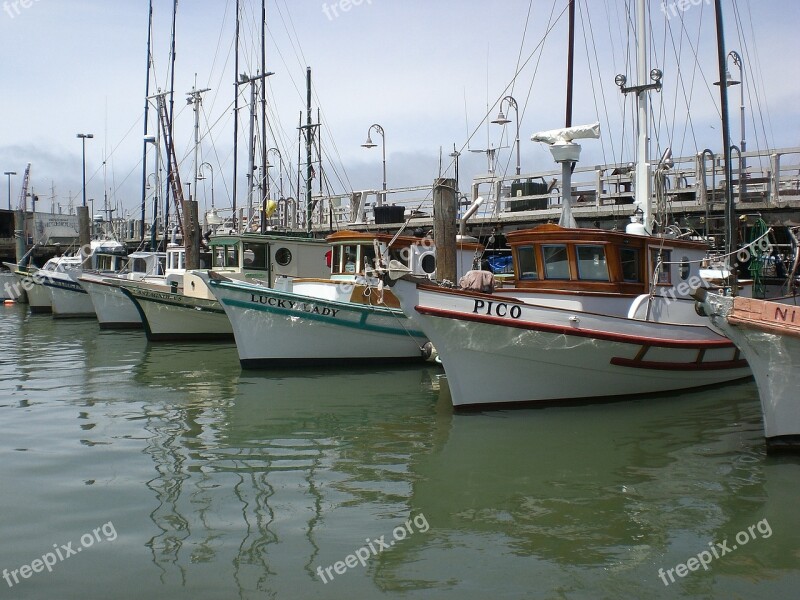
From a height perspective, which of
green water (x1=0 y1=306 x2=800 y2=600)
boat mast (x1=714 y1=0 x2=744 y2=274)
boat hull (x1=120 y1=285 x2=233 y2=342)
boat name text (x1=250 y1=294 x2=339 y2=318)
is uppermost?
boat mast (x1=714 y1=0 x2=744 y2=274)

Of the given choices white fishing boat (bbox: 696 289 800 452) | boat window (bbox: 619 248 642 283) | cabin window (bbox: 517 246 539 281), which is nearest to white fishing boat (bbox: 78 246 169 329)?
cabin window (bbox: 517 246 539 281)

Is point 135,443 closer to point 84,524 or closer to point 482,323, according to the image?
point 84,524

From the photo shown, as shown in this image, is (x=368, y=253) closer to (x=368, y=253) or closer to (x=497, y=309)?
(x=368, y=253)

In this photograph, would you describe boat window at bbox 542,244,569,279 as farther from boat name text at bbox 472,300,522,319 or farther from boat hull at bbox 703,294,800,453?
boat hull at bbox 703,294,800,453

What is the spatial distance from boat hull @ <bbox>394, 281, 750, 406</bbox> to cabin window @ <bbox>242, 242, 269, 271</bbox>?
33.3ft

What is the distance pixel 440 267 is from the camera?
14.9m

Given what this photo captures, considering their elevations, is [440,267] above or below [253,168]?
below

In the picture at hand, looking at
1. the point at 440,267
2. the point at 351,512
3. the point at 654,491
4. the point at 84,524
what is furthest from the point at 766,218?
the point at 84,524

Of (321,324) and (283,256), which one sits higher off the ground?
(283,256)

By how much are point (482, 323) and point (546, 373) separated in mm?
1343

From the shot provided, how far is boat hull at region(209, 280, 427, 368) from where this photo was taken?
1633 cm

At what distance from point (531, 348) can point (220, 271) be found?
1190 centimetres

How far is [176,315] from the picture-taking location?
22.5 meters

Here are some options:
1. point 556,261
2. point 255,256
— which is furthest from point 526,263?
point 255,256
